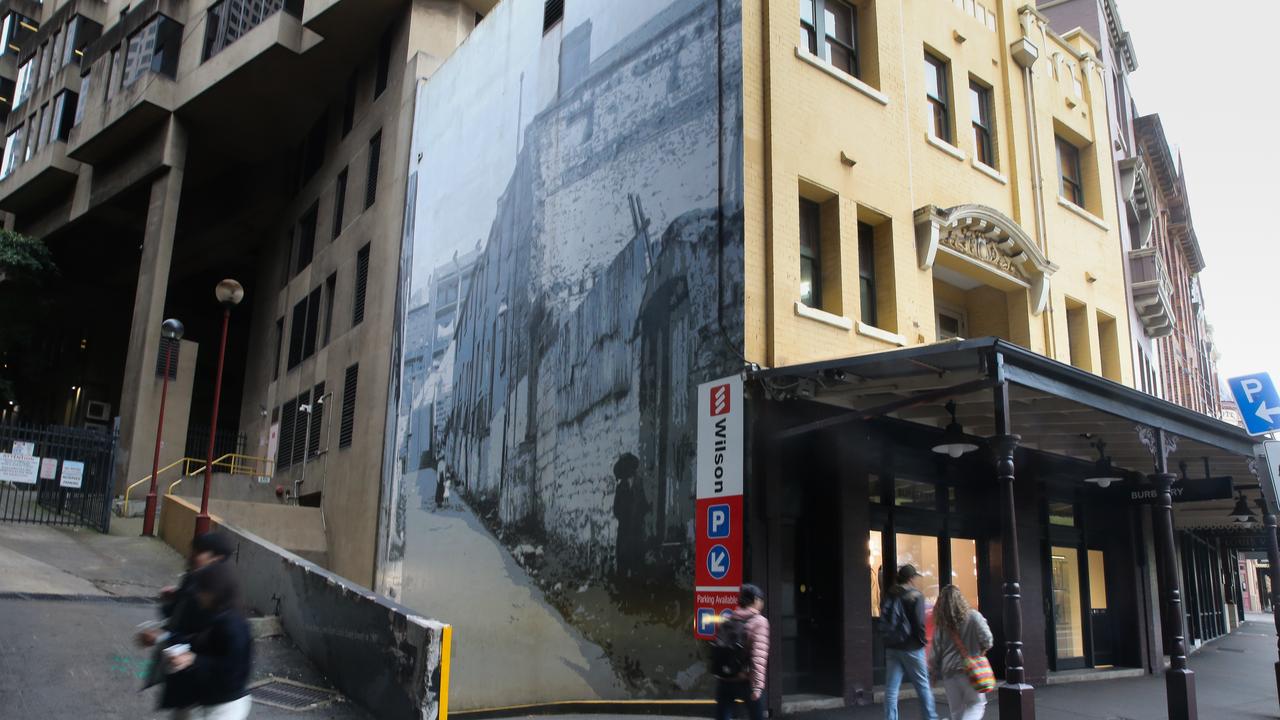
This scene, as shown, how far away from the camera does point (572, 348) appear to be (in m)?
16.3

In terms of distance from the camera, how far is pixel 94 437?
19844 millimetres

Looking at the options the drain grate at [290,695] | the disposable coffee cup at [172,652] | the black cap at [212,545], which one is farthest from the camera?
the drain grate at [290,695]

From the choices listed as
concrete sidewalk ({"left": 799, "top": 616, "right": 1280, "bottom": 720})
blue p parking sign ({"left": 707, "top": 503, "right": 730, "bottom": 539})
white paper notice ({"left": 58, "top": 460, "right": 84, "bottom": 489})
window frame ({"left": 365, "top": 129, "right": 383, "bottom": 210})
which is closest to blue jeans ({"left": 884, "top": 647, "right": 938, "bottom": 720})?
concrete sidewalk ({"left": 799, "top": 616, "right": 1280, "bottom": 720})

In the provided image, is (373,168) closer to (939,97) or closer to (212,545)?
(939,97)

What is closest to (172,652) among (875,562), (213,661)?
(213,661)

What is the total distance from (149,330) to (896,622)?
90.4 ft

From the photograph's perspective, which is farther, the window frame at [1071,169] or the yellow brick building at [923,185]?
the window frame at [1071,169]

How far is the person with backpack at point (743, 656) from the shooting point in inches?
338

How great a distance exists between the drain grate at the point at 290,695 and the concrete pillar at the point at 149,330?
804 inches

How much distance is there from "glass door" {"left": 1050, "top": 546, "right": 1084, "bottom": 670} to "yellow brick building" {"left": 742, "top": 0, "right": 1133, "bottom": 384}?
3.89 metres

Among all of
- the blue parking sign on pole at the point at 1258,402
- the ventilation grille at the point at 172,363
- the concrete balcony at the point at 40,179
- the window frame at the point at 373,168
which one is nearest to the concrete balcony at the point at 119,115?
the concrete balcony at the point at 40,179

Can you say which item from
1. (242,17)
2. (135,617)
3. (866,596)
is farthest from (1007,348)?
(242,17)

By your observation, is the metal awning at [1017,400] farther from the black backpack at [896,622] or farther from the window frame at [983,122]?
the window frame at [983,122]

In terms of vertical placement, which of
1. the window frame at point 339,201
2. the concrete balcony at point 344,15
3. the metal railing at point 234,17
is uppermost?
the metal railing at point 234,17
